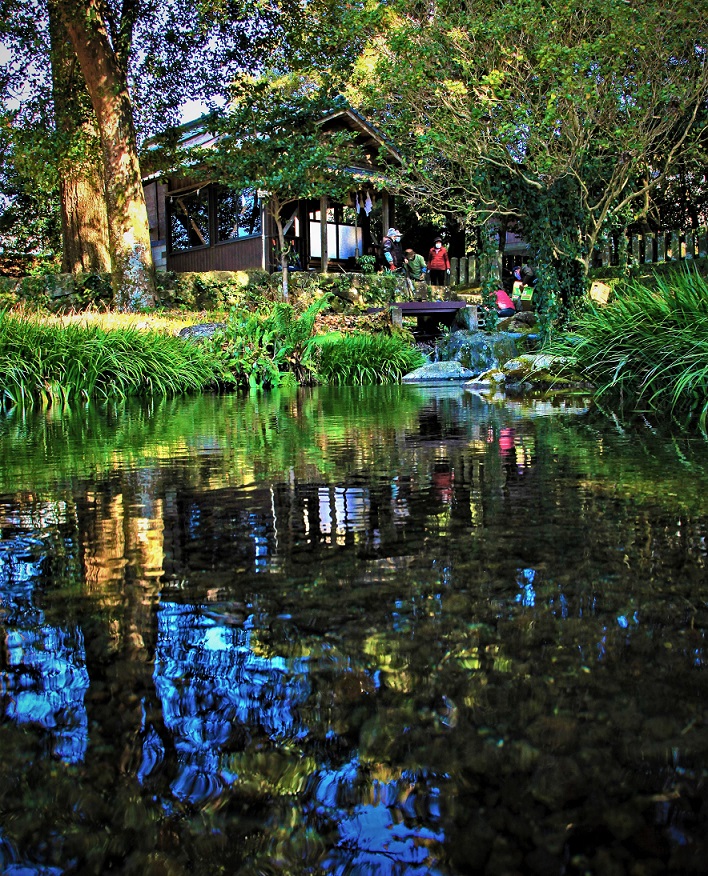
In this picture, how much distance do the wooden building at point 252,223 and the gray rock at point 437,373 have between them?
36.4ft

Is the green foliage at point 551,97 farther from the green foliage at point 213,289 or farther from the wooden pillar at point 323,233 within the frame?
the wooden pillar at point 323,233

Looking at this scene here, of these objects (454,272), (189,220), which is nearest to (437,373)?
(454,272)

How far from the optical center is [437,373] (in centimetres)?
1265

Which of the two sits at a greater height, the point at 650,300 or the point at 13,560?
the point at 650,300

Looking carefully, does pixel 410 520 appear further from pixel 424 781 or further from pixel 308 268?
pixel 308 268

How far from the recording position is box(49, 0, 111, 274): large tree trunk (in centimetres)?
1625

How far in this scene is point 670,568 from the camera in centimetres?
150

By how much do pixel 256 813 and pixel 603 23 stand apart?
13380 millimetres

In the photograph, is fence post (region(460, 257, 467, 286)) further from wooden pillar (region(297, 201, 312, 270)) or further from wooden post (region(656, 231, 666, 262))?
Result: wooden post (region(656, 231, 666, 262))

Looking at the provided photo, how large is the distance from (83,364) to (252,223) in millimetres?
15711

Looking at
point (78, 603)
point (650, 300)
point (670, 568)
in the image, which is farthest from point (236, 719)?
point (650, 300)

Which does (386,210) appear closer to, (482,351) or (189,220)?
(189,220)

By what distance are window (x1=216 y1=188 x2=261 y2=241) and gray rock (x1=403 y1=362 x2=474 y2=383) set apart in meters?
12.2

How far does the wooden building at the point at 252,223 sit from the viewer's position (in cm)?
2300
